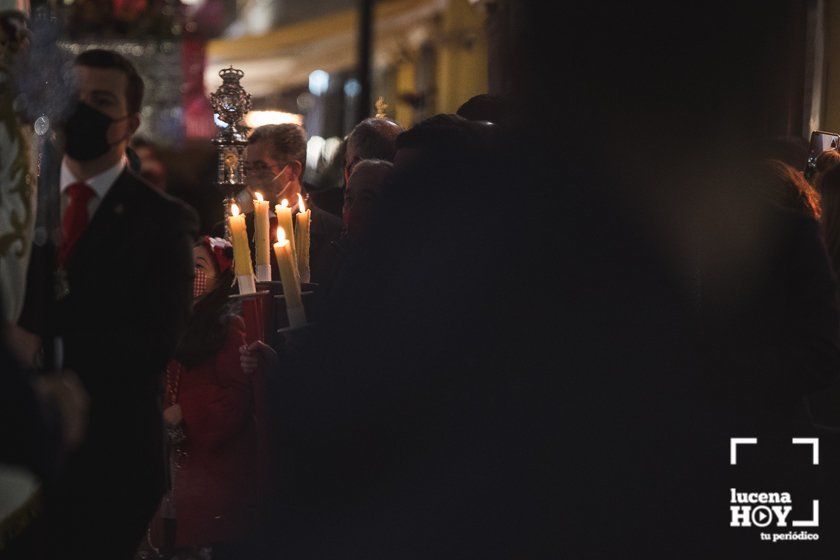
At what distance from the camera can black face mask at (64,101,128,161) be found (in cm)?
370

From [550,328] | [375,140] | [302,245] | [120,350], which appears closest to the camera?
[550,328]

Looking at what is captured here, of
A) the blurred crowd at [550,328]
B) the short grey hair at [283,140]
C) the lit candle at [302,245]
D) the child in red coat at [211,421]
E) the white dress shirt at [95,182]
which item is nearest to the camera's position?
the blurred crowd at [550,328]

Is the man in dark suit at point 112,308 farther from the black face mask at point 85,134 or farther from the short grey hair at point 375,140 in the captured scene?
the short grey hair at point 375,140

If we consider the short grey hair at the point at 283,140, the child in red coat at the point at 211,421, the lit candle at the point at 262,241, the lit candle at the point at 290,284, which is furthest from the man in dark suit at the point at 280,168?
the lit candle at the point at 290,284

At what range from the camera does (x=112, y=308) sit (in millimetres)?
3580

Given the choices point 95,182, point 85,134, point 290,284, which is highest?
point 85,134

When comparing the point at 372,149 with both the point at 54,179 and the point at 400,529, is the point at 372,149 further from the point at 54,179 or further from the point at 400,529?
the point at 400,529

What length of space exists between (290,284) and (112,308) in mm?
626

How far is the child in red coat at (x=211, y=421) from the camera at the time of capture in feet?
18.7

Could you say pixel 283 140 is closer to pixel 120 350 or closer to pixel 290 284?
pixel 290 284

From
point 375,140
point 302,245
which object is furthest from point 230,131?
point 302,245

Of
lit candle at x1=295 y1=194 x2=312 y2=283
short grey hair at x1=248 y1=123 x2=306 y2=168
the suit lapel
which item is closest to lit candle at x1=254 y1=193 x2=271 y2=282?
lit candle at x1=295 y1=194 x2=312 y2=283

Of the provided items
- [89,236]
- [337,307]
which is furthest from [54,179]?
[337,307]

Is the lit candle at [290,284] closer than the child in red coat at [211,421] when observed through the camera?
Yes
